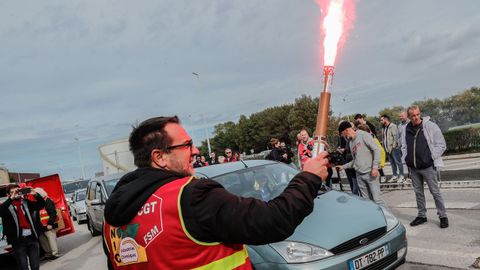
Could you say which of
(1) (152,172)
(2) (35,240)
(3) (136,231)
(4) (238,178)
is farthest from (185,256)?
(2) (35,240)

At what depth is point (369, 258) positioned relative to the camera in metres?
4.21

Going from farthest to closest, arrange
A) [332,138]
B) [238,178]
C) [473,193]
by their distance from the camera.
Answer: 1. [332,138]
2. [473,193]
3. [238,178]

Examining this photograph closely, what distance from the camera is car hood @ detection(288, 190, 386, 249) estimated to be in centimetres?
414

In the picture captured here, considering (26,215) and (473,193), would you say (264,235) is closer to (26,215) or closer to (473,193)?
(26,215)

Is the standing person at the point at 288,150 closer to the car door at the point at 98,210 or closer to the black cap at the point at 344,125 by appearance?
the black cap at the point at 344,125

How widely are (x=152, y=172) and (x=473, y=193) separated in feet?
28.2

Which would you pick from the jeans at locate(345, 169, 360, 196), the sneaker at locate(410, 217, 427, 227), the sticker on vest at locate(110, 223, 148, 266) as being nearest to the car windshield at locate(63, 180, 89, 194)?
the jeans at locate(345, 169, 360, 196)

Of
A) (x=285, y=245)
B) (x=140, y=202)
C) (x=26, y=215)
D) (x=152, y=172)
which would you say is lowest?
(x=285, y=245)

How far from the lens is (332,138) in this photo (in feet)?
85.8

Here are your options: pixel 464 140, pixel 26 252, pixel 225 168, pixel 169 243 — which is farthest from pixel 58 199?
pixel 464 140

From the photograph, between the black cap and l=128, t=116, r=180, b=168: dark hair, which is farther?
the black cap

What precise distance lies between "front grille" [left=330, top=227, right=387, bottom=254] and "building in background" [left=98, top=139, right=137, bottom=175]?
49.2ft

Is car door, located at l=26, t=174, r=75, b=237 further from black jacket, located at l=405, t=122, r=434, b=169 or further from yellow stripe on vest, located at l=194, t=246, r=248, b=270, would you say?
yellow stripe on vest, located at l=194, t=246, r=248, b=270

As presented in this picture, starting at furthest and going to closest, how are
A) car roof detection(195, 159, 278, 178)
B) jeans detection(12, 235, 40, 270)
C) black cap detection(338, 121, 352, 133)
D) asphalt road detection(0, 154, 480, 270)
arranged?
black cap detection(338, 121, 352, 133)
jeans detection(12, 235, 40, 270)
car roof detection(195, 159, 278, 178)
asphalt road detection(0, 154, 480, 270)
